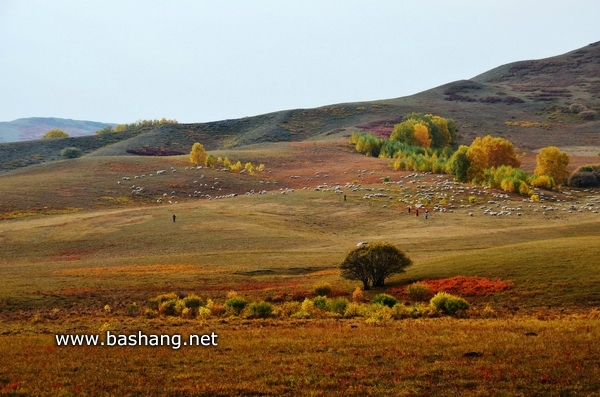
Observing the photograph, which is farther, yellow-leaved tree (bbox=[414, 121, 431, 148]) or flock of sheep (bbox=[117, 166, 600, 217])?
yellow-leaved tree (bbox=[414, 121, 431, 148])

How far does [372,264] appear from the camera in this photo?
125 ft

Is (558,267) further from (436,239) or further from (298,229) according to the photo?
(298,229)

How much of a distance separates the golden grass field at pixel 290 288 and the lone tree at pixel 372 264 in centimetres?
91

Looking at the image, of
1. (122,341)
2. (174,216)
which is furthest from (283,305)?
(174,216)

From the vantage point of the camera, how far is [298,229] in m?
70.9

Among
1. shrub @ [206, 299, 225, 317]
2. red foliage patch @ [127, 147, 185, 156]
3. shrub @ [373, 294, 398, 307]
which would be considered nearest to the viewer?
shrub @ [206, 299, 225, 317]

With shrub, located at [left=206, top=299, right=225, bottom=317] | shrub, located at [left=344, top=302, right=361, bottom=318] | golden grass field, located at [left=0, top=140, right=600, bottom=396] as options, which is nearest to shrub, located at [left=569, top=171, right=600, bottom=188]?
golden grass field, located at [left=0, top=140, right=600, bottom=396]

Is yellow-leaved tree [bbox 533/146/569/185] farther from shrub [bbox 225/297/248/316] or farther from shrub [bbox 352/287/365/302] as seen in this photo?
shrub [bbox 225/297/248/316]

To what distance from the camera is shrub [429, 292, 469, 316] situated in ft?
93.4

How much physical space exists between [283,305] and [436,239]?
1281 inches

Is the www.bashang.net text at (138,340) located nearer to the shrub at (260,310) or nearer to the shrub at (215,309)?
the shrub at (260,310)

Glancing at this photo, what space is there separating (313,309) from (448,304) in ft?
20.0

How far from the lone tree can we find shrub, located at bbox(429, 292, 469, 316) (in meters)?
8.98

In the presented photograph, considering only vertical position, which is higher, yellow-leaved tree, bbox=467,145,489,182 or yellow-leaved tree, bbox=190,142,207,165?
yellow-leaved tree, bbox=190,142,207,165
